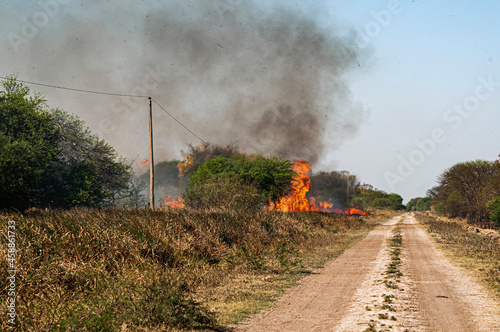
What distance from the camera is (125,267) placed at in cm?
1029

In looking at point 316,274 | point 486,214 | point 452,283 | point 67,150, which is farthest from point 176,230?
point 486,214

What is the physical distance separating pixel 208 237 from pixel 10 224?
6.78 metres

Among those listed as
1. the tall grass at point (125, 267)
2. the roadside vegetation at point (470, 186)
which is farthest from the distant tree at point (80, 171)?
the roadside vegetation at point (470, 186)

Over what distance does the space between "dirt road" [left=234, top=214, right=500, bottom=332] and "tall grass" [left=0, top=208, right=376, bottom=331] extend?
5.12ft

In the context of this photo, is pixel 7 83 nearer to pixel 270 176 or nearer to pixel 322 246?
pixel 270 176

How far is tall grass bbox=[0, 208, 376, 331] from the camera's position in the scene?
6.92 m

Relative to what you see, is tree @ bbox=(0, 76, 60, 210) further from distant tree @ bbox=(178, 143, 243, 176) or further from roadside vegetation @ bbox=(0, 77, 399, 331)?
distant tree @ bbox=(178, 143, 243, 176)

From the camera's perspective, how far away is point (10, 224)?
9.66 metres

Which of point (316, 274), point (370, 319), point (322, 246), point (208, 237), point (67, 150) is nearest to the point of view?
point (370, 319)

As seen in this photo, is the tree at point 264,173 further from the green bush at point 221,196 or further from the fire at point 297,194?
the green bush at point 221,196

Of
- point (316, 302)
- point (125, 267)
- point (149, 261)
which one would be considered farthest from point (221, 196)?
point (316, 302)

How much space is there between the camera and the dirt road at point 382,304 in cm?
729

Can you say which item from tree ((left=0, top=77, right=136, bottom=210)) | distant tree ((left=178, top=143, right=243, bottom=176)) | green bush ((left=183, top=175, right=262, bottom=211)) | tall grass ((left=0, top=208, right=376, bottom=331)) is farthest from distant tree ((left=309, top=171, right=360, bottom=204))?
tall grass ((left=0, top=208, right=376, bottom=331))

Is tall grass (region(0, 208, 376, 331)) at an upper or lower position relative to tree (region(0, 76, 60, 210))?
lower
